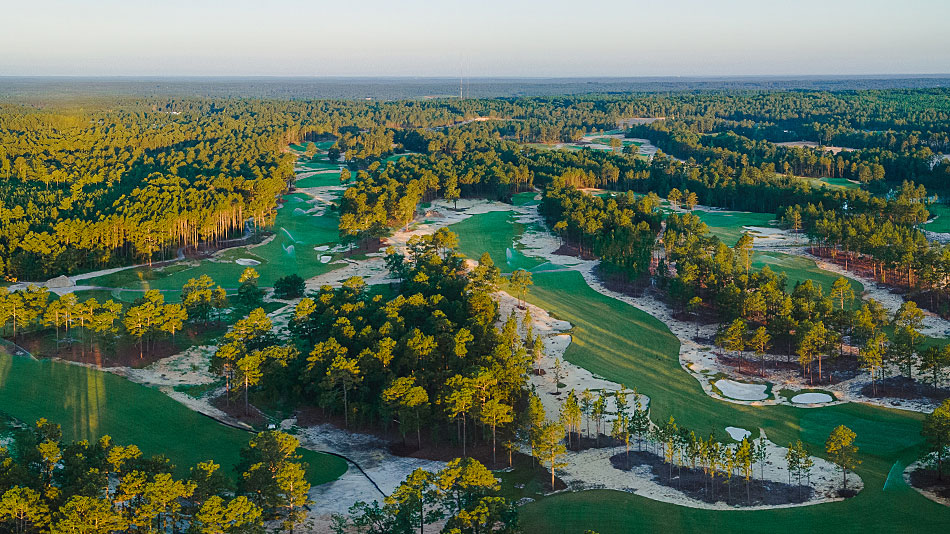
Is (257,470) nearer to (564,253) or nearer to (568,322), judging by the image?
(568,322)

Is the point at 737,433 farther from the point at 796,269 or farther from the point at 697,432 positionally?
the point at 796,269

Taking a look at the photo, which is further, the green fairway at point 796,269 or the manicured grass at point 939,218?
the manicured grass at point 939,218

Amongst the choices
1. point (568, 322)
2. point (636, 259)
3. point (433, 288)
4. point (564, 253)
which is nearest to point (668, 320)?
point (568, 322)

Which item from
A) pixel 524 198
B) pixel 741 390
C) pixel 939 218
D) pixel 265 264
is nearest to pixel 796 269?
pixel 741 390

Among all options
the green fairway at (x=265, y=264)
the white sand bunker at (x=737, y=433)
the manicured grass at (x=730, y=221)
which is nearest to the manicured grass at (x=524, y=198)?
the manicured grass at (x=730, y=221)

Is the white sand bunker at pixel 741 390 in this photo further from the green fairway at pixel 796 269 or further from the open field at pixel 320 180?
the open field at pixel 320 180

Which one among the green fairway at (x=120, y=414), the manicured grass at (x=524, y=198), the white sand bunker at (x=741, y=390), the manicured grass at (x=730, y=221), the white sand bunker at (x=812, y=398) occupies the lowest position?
the green fairway at (x=120, y=414)

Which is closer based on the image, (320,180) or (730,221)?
(730,221)
